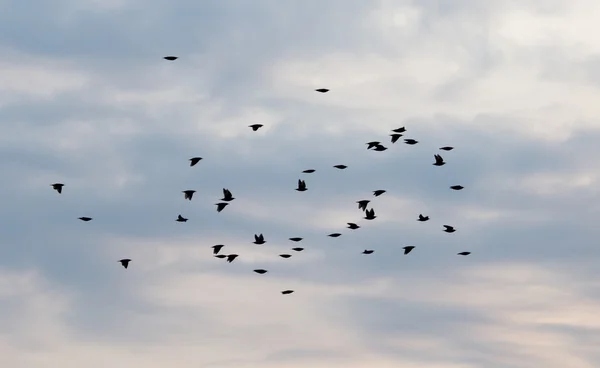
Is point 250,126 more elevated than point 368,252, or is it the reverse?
point 250,126

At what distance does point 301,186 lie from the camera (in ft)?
489

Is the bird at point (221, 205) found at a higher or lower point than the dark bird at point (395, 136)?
A: lower

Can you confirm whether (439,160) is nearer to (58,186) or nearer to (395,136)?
(395,136)

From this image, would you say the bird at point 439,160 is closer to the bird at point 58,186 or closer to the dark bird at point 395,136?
the dark bird at point 395,136

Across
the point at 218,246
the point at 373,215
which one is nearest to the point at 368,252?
the point at 373,215

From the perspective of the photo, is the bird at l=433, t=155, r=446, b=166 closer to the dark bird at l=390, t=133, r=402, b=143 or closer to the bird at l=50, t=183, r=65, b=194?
the dark bird at l=390, t=133, r=402, b=143

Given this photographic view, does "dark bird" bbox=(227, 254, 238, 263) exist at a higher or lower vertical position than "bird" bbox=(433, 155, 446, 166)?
lower

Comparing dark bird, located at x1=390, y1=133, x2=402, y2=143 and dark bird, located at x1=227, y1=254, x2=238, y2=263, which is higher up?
dark bird, located at x1=390, y1=133, x2=402, y2=143

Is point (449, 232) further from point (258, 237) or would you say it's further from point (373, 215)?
point (258, 237)

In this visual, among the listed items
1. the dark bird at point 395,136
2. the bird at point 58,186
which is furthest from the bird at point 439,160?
the bird at point 58,186

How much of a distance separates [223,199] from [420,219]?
20545 mm

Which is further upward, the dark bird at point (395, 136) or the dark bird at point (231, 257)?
the dark bird at point (395, 136)

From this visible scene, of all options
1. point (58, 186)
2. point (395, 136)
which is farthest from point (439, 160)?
point (58, 186)

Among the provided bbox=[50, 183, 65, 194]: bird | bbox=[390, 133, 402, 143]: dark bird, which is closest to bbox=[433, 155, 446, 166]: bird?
bbox=[390, 133, 402, 143]: dark bird
